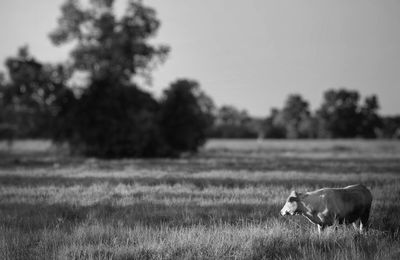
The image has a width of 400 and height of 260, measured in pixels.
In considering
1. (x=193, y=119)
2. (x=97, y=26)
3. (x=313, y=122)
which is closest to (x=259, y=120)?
(x=313, y=122)

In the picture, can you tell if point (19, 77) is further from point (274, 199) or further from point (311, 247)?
point (311, 247)

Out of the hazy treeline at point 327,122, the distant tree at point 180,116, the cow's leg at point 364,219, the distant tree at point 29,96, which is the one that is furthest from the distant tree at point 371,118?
the cow's leg at point 364,219

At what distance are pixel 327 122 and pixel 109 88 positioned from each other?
7611 centimetres

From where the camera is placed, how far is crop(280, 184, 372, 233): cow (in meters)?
6.09

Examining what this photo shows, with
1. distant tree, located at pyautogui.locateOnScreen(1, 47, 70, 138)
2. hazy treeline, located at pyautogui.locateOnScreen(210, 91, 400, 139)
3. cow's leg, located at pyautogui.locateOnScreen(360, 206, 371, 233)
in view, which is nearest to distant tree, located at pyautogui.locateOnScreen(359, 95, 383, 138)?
hazy treeline, located at pyautogui.locateOnScreen(210, 91, 400, 139)

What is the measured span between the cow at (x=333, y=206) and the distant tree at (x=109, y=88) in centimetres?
2556

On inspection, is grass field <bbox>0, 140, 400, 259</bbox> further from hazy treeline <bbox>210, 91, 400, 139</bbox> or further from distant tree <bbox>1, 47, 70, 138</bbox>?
hazy treeline <bbox>210, 91, 400, 139</bbox>

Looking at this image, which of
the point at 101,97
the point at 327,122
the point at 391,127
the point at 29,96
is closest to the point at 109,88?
the point at 101,97

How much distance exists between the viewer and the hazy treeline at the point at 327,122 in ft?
300

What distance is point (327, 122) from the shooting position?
3671 inches

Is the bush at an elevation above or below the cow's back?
above

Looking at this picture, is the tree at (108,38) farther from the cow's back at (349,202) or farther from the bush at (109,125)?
the cow's back at (349,202)

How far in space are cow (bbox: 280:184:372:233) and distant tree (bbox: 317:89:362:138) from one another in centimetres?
9095

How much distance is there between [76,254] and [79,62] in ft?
98.9
